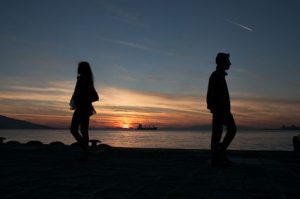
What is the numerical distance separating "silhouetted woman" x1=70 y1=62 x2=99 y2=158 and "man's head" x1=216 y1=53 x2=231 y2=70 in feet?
9.88

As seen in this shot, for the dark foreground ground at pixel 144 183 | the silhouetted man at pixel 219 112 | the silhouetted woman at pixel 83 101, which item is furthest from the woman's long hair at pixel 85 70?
the silhouetted man at pixel 219 112

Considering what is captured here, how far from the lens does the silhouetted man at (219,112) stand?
7648 millimetres

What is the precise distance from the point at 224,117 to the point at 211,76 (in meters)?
0.89

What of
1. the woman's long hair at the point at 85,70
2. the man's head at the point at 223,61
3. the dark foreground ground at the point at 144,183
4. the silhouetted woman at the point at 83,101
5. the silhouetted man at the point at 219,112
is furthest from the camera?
the woman's long hair at the point at 85,70

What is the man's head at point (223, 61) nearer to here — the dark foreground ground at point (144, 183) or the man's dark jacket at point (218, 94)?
the man's dark jacket at point (218, 94)

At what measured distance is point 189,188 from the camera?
484 centimetres

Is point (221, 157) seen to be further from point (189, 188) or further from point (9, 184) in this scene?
point (9, 184)

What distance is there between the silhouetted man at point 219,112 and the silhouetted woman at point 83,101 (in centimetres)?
284

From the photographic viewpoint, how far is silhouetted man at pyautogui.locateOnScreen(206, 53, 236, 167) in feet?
25.1

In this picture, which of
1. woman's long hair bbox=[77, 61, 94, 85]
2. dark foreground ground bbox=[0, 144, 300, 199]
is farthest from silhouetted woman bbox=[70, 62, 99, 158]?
dark foreground ground bbox=[0, 144, 300, 199]

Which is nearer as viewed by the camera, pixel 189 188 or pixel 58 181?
pixel 189 188

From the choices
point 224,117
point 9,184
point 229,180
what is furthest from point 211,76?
point 9,184

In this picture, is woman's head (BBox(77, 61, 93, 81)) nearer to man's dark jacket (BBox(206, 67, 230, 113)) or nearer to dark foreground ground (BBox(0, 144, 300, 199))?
dark foreground ground (BBox(0, 144, 300, 199))

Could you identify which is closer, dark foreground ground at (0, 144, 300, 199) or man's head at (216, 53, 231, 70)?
dark foreground ground at (0, 144, 300, 199)
